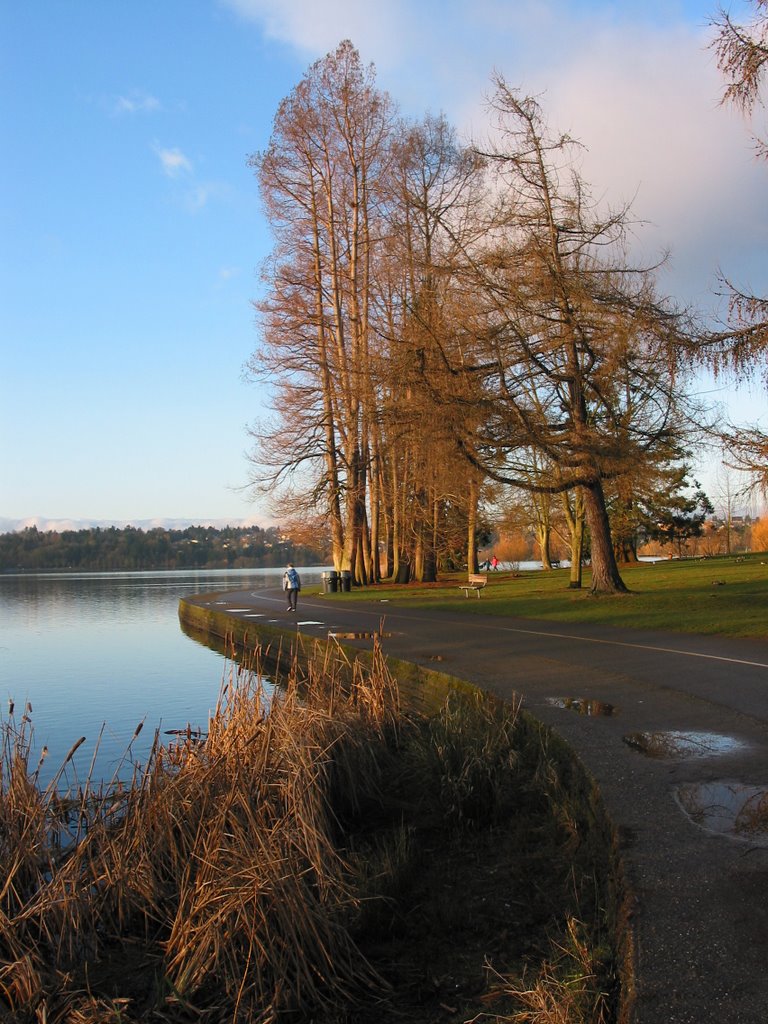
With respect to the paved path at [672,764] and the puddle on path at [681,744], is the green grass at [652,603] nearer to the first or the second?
the paved path at [672,764]

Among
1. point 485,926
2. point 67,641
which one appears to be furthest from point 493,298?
point 485,926

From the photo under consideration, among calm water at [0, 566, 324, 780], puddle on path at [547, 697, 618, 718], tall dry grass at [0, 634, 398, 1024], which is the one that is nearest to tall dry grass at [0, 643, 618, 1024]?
tall dry grass at [0, 634, 398, 1024]

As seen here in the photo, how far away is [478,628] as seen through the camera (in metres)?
19.6

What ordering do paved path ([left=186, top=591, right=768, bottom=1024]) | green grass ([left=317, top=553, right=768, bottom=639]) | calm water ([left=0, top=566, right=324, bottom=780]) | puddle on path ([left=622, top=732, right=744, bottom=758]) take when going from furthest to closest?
green grass ([left=317, top=553, right=768, bottom=639]) → calm water ([left=0, top=566, right=324, bottom=780]) → puddle on path ([left=622, top=732, right=744, bottom=758]) → paved path ([left=186, top=591, right=768, bottom=1024])

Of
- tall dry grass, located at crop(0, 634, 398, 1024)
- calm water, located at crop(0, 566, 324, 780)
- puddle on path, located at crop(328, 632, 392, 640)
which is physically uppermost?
puddle on path, located at crop(328, 632, 392, 640)

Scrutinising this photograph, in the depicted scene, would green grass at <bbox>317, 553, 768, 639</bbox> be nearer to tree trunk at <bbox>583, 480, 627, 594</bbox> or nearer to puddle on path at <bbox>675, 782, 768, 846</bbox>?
tree trunk at <bbox>583, 480, 627, 594</bbox>

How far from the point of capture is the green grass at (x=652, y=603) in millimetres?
17875

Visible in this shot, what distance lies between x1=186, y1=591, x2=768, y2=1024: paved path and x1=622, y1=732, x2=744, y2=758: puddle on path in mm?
25

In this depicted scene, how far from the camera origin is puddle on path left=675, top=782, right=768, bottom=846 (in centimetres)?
554

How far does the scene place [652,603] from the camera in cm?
2189

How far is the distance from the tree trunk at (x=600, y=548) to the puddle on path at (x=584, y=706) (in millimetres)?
14394

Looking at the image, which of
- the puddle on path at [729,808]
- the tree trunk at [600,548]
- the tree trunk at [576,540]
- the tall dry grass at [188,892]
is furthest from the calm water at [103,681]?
the tree trunk at [576,540]

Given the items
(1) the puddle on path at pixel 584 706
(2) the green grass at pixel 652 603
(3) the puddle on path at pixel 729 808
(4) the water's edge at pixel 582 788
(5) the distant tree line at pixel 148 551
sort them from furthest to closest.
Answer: (5) the distant tree line at pixel 148 551, (2) the green grass at pixel 652 603, (1) the puddle on path at pixel 584 706, (3) the puddle on path at pixel 729 808, (4) the water's edge at pixel 582 788

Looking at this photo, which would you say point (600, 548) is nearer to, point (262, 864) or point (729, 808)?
point (729, 808)
